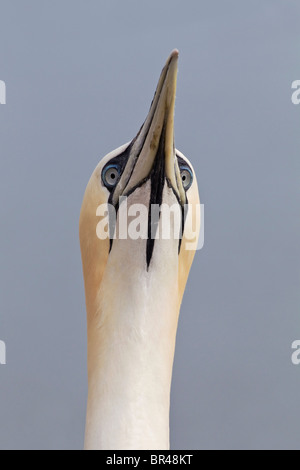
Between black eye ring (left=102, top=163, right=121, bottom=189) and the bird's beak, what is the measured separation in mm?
41

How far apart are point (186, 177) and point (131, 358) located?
62cm

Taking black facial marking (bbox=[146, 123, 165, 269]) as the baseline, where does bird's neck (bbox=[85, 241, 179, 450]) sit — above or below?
below

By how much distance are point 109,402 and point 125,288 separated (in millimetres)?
345

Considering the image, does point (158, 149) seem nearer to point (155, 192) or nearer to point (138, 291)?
point (155, 192)

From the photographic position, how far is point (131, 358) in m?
1.67

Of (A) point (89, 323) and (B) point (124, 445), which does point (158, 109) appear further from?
(B) point (124, 445)

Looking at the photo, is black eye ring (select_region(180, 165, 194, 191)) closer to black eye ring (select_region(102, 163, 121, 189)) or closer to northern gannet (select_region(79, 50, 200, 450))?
northern gannet (select_region(79, 50, 200, 450))

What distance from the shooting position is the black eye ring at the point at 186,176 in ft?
6.08

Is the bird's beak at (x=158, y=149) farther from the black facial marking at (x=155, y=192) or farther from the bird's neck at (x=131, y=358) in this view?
the bird's neck at (x=131, y=358)

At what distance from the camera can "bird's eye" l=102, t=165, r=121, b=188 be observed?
72.5 inches

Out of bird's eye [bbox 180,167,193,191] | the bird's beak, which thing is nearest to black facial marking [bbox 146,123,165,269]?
the bird's beak
